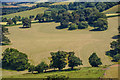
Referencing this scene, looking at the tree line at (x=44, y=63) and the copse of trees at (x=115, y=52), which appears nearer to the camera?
the tree line at (x=44, y=63)

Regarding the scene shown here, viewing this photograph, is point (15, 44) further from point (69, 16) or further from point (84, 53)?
point (69, 16)

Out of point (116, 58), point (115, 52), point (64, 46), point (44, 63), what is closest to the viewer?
point (44, 63)

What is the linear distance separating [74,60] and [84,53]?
2546 centimetres

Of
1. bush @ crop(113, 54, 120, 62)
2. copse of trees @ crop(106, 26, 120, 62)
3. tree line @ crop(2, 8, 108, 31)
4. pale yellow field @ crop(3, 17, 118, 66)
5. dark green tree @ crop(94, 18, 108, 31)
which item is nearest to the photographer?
bush @ crop(113, 54, 120, 62)

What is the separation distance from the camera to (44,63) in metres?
71.2

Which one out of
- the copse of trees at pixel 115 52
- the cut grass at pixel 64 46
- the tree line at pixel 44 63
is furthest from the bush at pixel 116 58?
the tree line at pixel 44 63

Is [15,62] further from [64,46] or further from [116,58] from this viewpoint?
[116,58]

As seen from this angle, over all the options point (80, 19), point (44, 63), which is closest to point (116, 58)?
point (44, 63)

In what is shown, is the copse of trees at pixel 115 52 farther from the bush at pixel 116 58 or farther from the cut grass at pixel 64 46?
the cut grass at pixel 64 46

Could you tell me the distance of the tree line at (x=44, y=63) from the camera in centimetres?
6926

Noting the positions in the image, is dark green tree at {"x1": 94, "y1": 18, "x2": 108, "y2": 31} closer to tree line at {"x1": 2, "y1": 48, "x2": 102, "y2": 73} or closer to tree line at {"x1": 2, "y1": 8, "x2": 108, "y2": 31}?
tree line at {"x1": 2, "y1": 8, "x2": 108, "y2": 31}

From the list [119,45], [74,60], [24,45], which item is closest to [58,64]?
[74,60]

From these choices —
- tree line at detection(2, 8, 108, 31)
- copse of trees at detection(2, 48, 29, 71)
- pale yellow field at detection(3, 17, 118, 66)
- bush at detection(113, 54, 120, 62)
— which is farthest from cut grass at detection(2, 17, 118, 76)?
tree line at detection(2, 8, 108, 31)

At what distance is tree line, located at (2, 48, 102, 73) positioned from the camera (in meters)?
69.3
